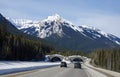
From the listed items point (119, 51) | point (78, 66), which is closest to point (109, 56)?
point (119, 51)

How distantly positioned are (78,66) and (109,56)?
7460cm

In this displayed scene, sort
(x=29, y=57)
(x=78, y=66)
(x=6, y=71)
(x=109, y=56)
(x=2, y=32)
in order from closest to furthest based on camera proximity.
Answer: (x=6, y=71)
(x=78, y=66)
(x=2, y=32)
(x=109, y=56)
(x=29, y=57)

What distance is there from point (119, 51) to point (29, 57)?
52.1 meters

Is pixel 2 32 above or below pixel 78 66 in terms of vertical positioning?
above

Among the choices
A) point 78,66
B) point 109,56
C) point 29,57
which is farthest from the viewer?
point 29,57

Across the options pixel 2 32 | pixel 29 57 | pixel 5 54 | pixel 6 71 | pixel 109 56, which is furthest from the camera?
pixel 29 57

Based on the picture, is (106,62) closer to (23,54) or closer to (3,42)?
(23,54)

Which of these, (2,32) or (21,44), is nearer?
(2,32)

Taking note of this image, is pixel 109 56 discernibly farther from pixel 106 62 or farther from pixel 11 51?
pixel 11 51

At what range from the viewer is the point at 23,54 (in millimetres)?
179250

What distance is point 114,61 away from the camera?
159 meters

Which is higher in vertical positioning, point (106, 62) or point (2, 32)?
point (2, 32)

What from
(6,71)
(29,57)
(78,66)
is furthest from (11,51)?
(6,71)

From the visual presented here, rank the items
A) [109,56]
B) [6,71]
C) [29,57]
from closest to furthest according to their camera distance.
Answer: [6,71], [109,56], [29,57]
